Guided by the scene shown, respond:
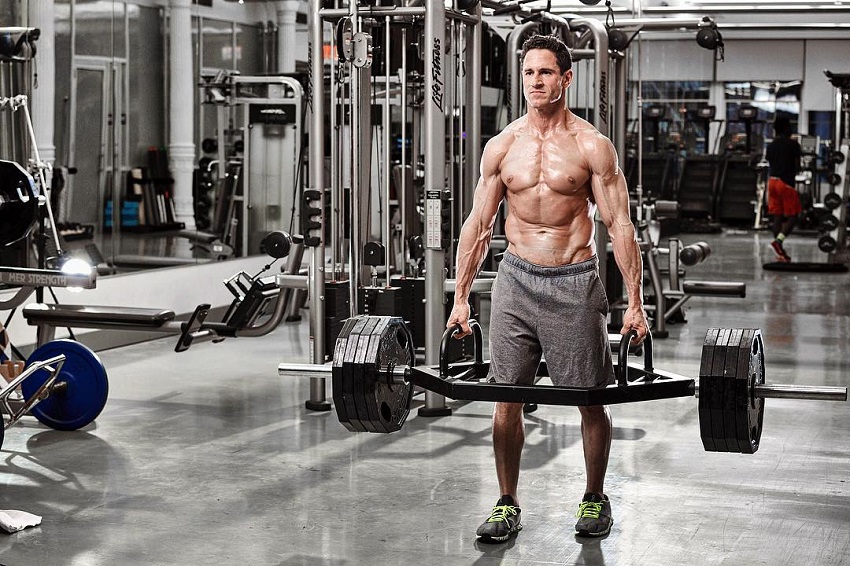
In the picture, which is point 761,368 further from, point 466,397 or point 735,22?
point 735,22

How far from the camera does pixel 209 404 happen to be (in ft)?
19.3

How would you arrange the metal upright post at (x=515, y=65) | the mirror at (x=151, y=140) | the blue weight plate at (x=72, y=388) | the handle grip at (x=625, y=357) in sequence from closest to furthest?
1. the handle grip at (x=625, y=357)
2. the blue weight plate at (x=72, y=388)
3. the metal upright post at (x=515, y=65)
4. the mirror at (x=151, y=140)

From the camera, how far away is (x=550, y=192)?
334 centimetres

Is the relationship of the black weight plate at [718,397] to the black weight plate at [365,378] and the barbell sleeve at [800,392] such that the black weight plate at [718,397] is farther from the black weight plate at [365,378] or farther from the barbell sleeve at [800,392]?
the black weight plate at [365,378]

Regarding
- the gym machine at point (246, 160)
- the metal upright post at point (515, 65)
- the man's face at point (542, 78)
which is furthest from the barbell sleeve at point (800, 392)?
the gym machine at point (246, 160)

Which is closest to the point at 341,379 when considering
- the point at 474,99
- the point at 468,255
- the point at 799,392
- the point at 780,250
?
the point at 468,255

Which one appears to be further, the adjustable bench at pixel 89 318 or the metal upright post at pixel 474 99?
the metal upright post at pixel 474 99

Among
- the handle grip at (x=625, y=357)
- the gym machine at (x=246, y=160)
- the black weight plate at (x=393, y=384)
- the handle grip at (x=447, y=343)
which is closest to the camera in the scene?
the handle grip at (x=625, y=357)

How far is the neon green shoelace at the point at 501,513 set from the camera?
3584 mm

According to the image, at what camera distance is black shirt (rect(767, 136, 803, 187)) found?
42.0 feet

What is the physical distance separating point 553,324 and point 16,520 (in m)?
1.84

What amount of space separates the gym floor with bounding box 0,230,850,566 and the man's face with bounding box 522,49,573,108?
134 centimetres

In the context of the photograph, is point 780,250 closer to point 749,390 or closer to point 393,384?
point 749,390

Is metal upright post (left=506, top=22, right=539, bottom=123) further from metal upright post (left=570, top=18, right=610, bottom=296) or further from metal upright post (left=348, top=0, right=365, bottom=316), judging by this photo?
metal upright post (left=348, top=0, right=365, bottom=316)
